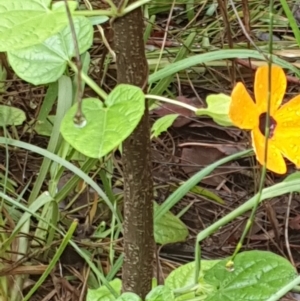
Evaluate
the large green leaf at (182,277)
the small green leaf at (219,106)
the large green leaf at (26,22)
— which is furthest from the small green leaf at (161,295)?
the large green leaf at (26,22)

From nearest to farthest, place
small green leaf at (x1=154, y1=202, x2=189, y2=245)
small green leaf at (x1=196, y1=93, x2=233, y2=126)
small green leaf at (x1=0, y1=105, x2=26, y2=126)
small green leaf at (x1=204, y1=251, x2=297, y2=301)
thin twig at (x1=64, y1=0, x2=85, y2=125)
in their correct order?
thin twig at (x1=64, y1=0, x2=85, y2=125), small green leaf at (x1=196, y1=93, x2=233, y2=126), small green leaf at (x1=204, y1=251, x2=297, y2=301), small green leaf at (x1=154, y1=202, x2=189, y2=245), small green leaf at (x1=0, y1=105, x2=26, y2=126)

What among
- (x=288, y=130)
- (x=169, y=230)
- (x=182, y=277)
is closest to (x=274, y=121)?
(x=288, y=130)

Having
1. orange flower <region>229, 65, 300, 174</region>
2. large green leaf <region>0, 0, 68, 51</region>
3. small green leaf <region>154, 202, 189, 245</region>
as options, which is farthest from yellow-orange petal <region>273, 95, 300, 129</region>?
small green leaf <region>154, 202, 189, 245</region>

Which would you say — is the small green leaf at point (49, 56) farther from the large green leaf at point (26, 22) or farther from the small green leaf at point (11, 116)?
the small green leaf at point (11, 116)

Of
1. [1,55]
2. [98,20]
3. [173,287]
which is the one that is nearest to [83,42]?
[98,20]

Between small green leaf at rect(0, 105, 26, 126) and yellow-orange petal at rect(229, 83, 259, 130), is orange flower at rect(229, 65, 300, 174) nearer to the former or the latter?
yellow-orange petal at rect(229, 83, 259, 130)

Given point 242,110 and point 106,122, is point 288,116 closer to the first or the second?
point 242,110

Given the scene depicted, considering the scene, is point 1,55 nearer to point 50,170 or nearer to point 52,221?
point 50,170
